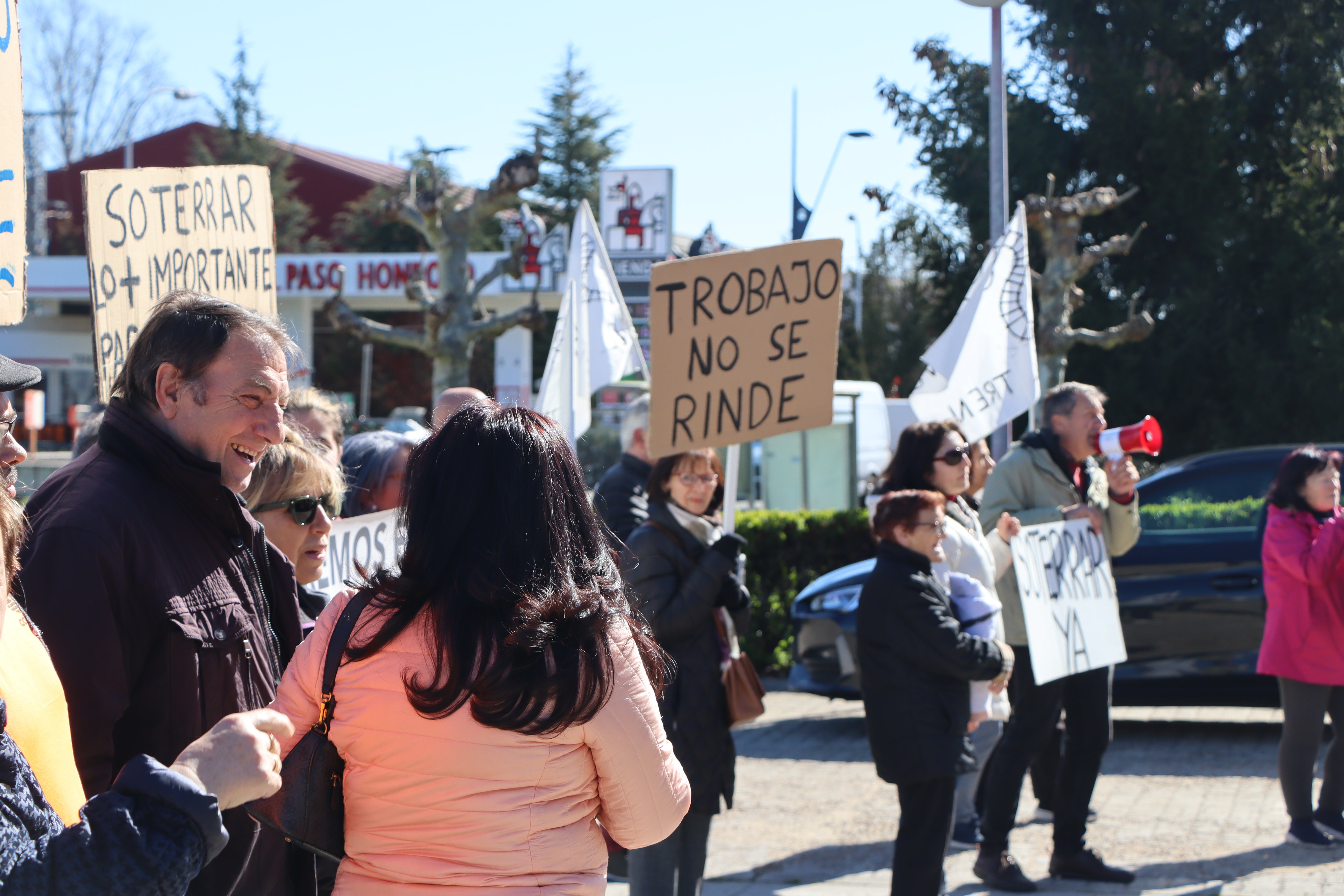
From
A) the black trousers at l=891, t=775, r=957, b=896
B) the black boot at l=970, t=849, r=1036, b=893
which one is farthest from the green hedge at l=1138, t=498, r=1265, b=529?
the black trousers at l=891, t=775, r=957, b=896

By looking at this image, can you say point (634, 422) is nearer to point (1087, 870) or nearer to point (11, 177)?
point (1087, 870)

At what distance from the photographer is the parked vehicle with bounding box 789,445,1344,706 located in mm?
7000

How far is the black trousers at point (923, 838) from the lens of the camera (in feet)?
13.2

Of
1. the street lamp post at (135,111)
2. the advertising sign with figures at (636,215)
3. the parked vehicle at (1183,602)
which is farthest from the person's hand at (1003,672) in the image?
the street lamp post at (135,111)

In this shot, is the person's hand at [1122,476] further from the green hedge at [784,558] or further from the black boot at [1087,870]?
the green hedge at [784,558]

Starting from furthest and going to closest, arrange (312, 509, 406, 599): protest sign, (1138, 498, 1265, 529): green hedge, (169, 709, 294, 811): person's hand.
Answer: (1138, 498, 1265, 529): green hedge < (312, 509, 406, 599): protest sign < (169, 709, 294, 811): person's hand

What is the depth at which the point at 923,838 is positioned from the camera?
4.04 meters

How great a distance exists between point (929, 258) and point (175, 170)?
2089cm

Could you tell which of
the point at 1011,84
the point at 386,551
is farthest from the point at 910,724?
the point at 1011,84

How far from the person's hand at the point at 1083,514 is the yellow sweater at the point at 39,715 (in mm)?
4219

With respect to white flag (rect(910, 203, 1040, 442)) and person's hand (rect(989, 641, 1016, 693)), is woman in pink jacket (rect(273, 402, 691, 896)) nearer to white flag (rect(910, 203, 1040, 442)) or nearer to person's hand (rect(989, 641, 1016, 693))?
person's hand (rect(989, 641, 1016, 693))

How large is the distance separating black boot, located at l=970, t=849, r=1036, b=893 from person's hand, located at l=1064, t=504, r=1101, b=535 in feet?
4.50

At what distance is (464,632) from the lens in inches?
74.1

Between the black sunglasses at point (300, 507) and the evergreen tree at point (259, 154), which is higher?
the evergreen tree at point (259, 154)
